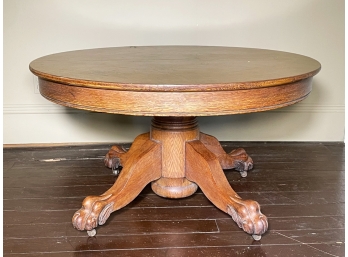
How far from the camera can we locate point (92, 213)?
1.46 metres

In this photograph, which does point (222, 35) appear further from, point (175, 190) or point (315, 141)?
point (175, 190)

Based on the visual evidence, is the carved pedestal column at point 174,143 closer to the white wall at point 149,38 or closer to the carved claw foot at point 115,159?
the carved claw foot at point 115,159

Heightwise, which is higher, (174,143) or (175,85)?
(175,85)

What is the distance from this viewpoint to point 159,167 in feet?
5.53

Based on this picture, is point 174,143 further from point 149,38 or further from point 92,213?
point 149,38

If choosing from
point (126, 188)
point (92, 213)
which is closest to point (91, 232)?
point (92, 213)

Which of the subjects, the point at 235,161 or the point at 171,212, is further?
the point at 235,161

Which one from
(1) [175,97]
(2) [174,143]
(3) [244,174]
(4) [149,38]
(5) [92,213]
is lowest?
(3) [244,174]

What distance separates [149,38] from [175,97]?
1.14 meters

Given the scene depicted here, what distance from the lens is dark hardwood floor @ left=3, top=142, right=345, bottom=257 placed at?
142 centimetres

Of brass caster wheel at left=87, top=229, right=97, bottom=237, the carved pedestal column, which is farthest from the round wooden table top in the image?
brass caster wheel at left=87, top=229, right=97, bottom=237

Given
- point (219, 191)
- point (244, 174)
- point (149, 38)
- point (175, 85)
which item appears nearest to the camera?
point (175, 85)

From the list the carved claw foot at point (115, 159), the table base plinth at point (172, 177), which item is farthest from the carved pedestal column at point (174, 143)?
the carved claw foot at point (115, 159)

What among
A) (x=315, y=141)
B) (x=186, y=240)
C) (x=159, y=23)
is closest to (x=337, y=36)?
(x=315, y=141)
